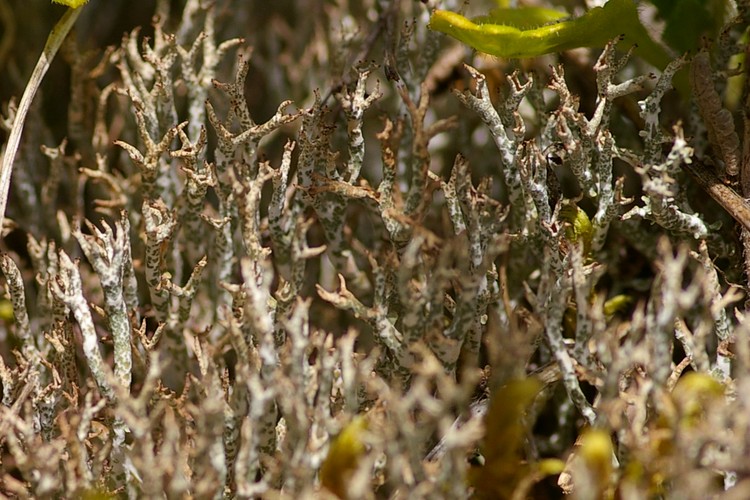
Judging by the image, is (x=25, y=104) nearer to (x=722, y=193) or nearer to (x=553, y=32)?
(x=553, y=32)

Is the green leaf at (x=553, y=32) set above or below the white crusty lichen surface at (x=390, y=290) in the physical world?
above

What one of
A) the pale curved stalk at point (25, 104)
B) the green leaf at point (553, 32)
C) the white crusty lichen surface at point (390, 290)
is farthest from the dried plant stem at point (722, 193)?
the pale curved stalk at point (25, 104)

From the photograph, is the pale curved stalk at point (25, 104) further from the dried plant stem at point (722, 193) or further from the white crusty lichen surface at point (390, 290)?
the dried plant stem at point (722, 193)

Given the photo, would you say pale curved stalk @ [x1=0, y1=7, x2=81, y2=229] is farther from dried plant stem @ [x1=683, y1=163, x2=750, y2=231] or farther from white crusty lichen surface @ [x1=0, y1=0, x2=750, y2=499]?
dried plant stem @ [x1=683, y1=163, x2=750, y2=231]

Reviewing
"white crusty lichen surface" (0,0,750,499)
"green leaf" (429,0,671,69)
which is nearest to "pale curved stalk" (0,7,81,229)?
"white crusty lichen surface" (0,0,750,499)

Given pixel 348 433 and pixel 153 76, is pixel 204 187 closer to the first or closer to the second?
pixel 153 76

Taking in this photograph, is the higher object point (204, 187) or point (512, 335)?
point (204, 187)

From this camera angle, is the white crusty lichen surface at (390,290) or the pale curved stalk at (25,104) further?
the pale curved stalk at (25,104)

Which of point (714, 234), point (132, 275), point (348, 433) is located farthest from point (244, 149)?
point (714, 234)
